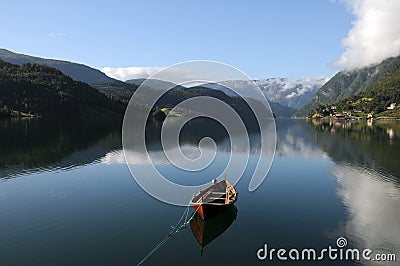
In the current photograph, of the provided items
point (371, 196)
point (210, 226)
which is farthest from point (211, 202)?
point (371, 196)

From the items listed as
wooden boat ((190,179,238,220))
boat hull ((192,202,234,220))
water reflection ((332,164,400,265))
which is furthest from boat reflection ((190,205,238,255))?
water reflection ((332,164,400,265))

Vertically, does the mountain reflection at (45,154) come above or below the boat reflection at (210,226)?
above

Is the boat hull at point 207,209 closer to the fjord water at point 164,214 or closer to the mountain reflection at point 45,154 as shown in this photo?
the fjord water at point 164,214

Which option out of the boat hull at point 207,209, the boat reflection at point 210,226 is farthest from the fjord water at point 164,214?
the boat hull at point 207,209

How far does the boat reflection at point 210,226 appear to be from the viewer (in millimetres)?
30031

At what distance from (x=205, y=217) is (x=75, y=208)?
1621cm

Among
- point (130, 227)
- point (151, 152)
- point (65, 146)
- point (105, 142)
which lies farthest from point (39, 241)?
point (105, 142)

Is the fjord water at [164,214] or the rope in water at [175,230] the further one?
the fjord water at [164,214]

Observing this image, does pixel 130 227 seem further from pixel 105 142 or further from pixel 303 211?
pixel 105 142

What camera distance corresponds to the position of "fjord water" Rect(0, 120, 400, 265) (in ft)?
89.0

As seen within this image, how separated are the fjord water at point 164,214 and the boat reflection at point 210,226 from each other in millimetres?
557

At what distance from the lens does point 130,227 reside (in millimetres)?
32469

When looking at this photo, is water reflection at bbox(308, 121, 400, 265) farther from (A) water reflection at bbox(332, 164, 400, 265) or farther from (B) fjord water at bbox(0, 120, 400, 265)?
(B) fjord water at bbox(0, 120, 400, 265)

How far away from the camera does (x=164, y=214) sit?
36906 mm
